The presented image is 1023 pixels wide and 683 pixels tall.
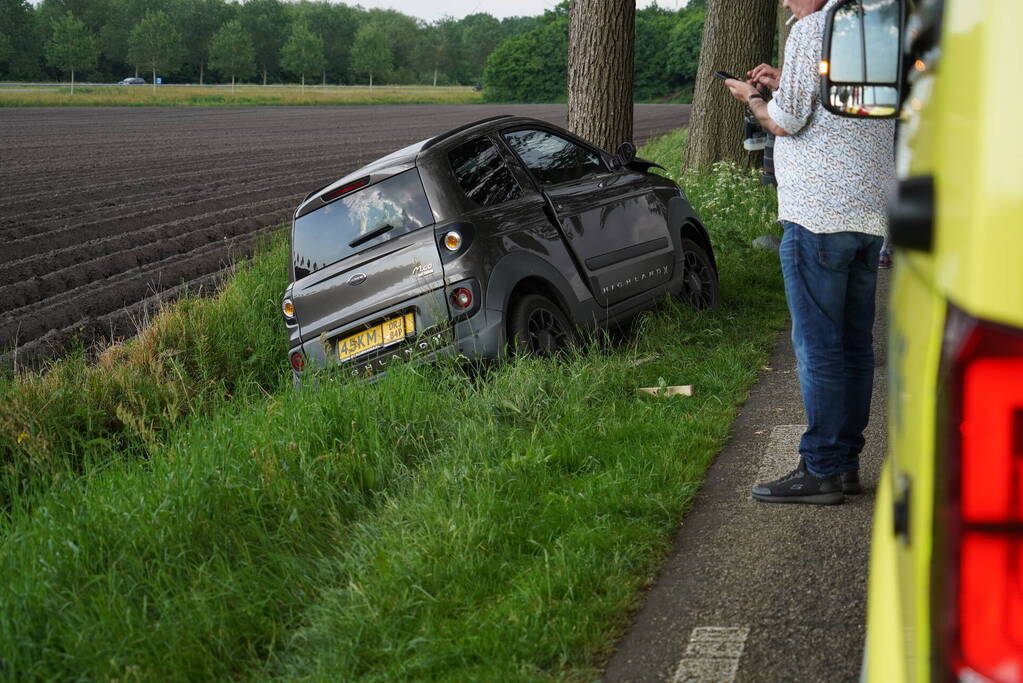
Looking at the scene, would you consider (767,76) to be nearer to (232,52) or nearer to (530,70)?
(530,70)

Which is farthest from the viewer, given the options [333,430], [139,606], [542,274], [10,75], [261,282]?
[10,75]

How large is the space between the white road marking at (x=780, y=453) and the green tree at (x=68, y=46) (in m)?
111

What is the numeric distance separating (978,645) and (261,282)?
9673mm

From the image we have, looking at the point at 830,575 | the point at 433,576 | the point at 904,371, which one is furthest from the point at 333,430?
the point at 904,371

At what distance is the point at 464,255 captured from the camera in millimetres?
6977

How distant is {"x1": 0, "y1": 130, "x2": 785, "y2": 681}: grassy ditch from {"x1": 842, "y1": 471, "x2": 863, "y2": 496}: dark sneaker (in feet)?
2.11

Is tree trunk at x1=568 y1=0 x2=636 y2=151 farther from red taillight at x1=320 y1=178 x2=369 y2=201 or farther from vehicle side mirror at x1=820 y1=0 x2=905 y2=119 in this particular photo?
vehicle side mirror at x1=820 y1=0 x2=905 y2=119

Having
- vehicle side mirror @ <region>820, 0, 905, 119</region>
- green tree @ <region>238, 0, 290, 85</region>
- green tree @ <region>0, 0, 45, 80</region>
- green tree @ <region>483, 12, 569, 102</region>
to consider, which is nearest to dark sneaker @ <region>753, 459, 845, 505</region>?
vehicle side mirror @ <region>820, 0, 905, 119</region>

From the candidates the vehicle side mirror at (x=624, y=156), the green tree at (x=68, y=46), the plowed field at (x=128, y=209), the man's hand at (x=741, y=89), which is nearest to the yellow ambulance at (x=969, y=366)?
the man's hand at (x=741, y=89)

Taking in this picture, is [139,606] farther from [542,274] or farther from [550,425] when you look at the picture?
[542,274]

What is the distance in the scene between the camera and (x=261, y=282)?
34.4 ft

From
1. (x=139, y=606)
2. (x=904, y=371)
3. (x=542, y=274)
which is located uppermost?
(x=904, y=371)

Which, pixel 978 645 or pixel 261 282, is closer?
pixel 978 645

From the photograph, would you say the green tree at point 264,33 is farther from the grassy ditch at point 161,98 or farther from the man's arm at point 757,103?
the man's arm at point 757,103
